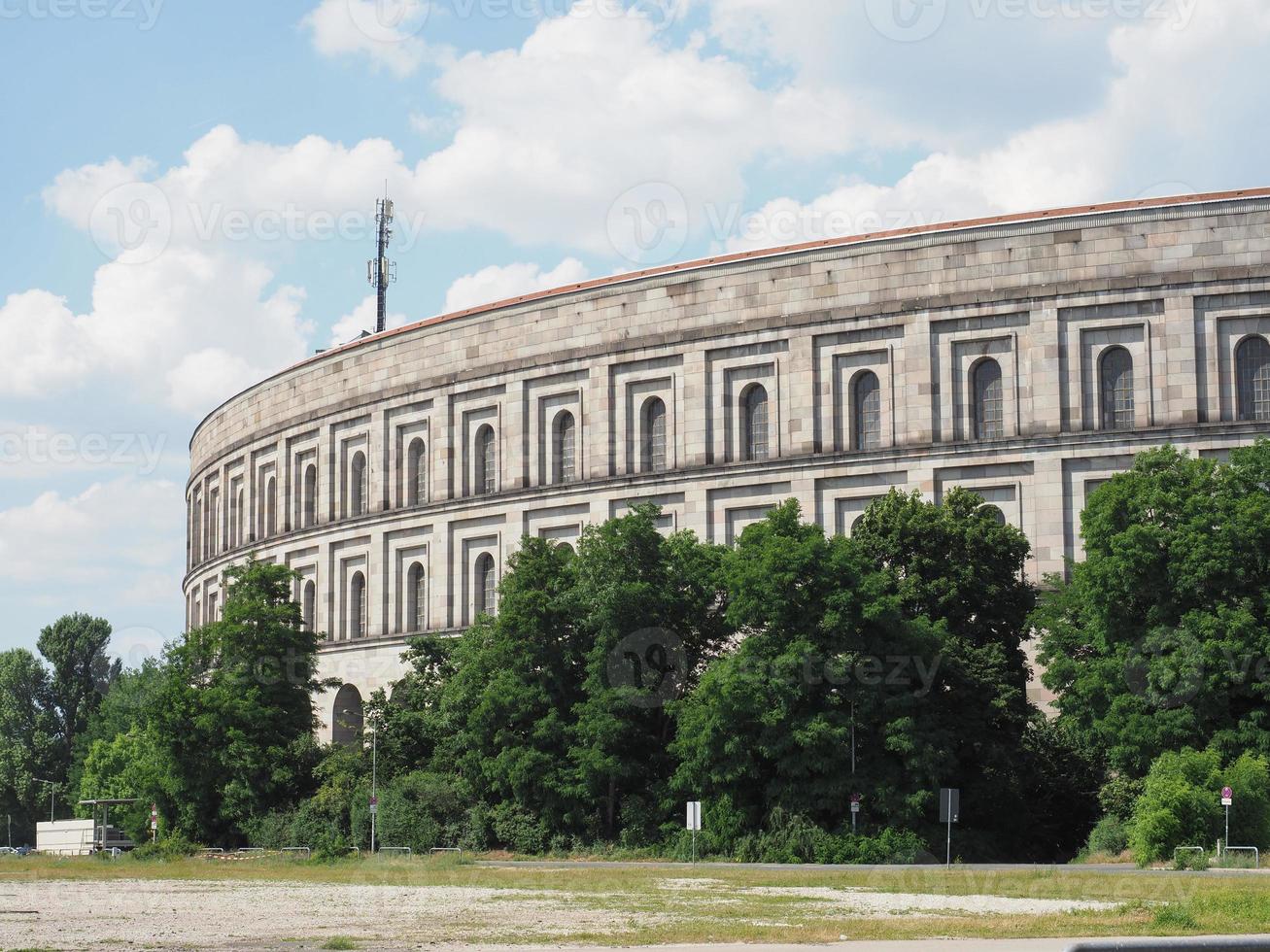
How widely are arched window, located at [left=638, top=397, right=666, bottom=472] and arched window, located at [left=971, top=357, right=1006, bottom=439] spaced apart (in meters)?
12.6

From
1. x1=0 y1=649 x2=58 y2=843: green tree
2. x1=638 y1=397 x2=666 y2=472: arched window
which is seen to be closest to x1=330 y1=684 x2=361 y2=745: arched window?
x1=638 y1=397 x2=666 y2=472: arched window

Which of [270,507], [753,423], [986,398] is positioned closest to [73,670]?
[270,507]

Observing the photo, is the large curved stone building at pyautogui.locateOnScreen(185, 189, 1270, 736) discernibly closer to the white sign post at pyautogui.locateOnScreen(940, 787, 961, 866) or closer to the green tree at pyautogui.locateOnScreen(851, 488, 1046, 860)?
the green tree at pyautogui.locateOnScreen(851, 488, 1046, 860)

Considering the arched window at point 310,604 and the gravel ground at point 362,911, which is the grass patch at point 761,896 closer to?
the gravel ground at point 362,911

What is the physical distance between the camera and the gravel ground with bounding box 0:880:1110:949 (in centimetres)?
2492

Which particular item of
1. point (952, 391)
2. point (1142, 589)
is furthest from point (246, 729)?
point (1142, 589)

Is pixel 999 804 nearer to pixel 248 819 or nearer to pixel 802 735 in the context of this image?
pixel 802 735

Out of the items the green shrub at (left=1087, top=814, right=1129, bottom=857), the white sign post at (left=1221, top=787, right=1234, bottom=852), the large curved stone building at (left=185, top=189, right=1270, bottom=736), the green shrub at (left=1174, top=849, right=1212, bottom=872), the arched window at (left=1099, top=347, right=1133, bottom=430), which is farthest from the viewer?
the arched window at (left=1099, top=347, right=1133, bottom=430)

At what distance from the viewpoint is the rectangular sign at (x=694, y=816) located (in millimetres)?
50044

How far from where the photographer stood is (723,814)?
170 feet

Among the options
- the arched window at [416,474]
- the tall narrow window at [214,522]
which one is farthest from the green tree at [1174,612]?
the tall narrow window at [214,522]

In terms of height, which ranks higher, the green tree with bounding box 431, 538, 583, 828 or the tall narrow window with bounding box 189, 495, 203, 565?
→ the tall narrow window with bounding box 189, 495, 203, 565

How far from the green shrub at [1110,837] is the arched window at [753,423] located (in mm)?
20259

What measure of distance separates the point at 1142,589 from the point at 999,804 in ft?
29.0
